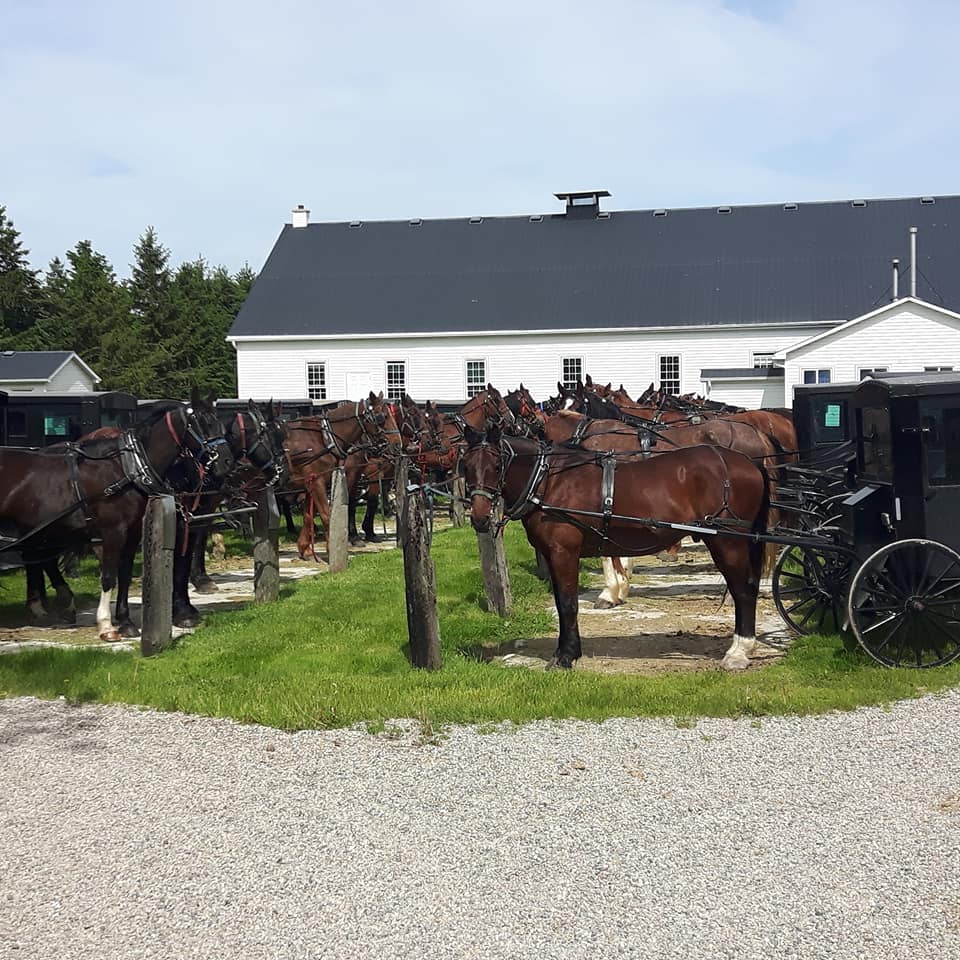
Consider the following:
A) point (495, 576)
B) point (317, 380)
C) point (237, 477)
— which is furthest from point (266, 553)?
point (317, 380)

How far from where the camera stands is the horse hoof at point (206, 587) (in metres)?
15.8

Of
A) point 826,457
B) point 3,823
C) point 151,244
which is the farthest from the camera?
point 151,244

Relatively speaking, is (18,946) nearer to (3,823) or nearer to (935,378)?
(3,823)

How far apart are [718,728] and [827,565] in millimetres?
3729

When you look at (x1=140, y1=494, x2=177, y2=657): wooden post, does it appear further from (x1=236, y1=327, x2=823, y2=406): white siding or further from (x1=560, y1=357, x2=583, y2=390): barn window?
(x1=560, y1=357, x2=583, y2=390): barn window

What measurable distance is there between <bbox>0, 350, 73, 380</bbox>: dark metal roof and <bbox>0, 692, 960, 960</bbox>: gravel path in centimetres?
5038

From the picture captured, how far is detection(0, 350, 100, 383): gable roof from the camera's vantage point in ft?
180

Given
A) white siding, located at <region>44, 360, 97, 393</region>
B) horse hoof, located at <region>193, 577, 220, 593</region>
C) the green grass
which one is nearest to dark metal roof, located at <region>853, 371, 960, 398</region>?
the green grass

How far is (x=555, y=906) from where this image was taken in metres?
5.18

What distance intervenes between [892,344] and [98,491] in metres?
34.2

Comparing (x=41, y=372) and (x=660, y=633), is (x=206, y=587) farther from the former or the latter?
(x=41, y=372)

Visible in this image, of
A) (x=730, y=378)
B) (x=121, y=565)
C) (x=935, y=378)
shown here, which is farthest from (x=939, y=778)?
(x=730, y=378)

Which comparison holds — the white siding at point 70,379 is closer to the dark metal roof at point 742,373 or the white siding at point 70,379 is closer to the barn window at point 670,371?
the barn window at point 670,371

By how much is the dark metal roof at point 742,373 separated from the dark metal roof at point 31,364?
3056 cm
